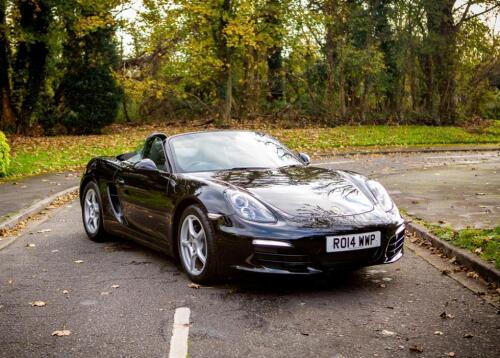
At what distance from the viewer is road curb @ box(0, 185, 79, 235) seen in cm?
908

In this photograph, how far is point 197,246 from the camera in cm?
579

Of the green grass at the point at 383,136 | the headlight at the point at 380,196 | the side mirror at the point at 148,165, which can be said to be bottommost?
the green grass at the point at 383,136

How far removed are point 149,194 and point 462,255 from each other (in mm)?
3178

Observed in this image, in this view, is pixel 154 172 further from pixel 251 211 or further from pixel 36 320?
pixel 36 320

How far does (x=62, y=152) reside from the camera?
2014 centimetres

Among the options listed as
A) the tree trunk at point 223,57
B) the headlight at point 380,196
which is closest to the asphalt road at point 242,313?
the headlight at point 380,196

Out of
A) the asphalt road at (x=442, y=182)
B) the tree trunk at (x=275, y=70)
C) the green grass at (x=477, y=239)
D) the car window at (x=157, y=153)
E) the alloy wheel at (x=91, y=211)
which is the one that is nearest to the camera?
the green grass at (x=477, y=239)

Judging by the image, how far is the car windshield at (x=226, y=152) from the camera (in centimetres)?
652

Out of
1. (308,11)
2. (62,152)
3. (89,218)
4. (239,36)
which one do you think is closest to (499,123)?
(308,11)

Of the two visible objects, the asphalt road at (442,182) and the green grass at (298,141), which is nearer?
the asphalt road at (442,182)

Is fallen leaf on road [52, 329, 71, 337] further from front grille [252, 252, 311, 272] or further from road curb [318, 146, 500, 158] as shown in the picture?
road curb [318, 146, 500, 158]

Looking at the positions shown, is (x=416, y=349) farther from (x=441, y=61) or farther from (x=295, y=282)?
(x=441, y=61)

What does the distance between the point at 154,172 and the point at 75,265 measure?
1299 mm

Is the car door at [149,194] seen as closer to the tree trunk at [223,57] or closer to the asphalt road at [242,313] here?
the asphalt road at [242,313]
